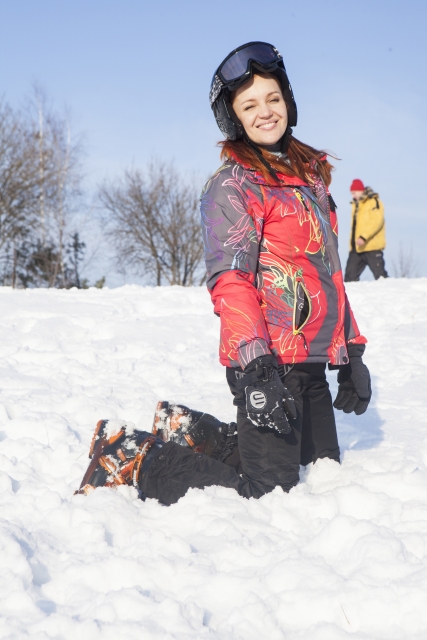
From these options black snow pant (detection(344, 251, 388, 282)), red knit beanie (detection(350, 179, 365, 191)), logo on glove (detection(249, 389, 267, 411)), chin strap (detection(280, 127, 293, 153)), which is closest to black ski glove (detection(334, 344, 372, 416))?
logo on glove (detection(249, 389, 267, 411))

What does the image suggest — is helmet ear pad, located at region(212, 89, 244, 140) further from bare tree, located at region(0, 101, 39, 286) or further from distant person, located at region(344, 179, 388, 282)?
bare tree, located at region(0, 101, 39, 286)

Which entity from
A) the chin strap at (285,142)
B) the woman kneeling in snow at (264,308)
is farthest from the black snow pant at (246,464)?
the chin strap at (285,142)

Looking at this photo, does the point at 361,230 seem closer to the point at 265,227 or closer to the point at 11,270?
the point at 265,227

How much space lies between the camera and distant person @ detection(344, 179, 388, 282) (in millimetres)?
9430

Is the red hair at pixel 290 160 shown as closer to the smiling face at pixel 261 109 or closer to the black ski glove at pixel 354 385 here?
the smiling face at pixel 261 109

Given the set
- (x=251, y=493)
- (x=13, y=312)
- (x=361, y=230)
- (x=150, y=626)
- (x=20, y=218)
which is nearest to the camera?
(x=150, y=626)

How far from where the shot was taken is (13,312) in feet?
18.7

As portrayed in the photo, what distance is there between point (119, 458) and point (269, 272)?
37.9 inches

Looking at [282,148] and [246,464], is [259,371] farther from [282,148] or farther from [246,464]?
[282,148]

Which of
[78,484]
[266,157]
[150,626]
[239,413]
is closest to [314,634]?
[150,626]

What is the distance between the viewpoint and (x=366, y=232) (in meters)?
9.41

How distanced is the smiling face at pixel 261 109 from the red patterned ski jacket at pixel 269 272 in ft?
0.65

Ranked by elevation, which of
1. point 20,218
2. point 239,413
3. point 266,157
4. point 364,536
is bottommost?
point 364,536

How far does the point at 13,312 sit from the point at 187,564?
4.36m
